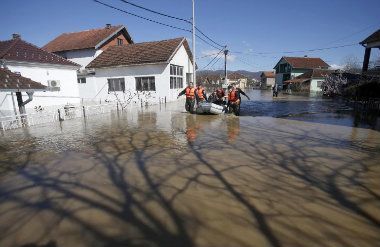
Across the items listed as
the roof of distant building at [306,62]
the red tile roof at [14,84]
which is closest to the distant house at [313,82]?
the roof of distant building at [306,62]

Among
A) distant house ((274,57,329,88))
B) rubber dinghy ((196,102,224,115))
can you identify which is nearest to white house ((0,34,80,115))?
rubber dinghy ((196,102,224,115))

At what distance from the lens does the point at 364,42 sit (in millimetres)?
21062

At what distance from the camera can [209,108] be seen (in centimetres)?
1443

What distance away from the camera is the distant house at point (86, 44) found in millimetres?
27356

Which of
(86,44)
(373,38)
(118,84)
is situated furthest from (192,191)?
(86,44)

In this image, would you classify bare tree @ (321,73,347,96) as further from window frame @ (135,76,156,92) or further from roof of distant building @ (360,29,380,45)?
window frame @ (135,76,156,92)

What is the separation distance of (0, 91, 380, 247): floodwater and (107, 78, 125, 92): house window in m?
15.5

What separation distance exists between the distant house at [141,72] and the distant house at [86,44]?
6.10ft

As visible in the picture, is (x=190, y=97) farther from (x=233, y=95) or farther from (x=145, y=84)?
(x=145, y=84)

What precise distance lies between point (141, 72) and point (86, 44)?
10193 millimetres

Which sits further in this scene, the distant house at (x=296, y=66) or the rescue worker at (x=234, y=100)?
the distant house at (x=296, y=66)

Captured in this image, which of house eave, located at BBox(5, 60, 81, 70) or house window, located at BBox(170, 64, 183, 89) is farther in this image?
house window, located at BBox(170, 64, 183, 89)

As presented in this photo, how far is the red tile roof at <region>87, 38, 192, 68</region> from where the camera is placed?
73.0 feet

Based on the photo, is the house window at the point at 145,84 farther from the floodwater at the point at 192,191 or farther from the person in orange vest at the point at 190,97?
the floodwater at the point at 192,191
